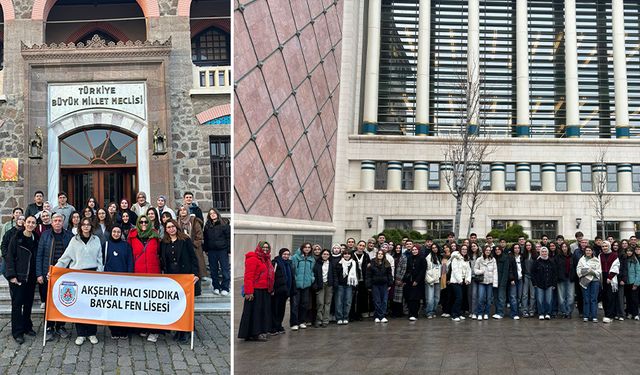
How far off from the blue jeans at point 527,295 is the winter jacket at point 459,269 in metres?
1.21

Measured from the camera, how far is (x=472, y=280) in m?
11.0

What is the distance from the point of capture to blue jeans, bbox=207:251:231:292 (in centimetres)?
983

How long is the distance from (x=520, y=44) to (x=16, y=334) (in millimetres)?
30427

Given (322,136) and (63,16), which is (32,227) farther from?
(322,136)

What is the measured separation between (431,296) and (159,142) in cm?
869

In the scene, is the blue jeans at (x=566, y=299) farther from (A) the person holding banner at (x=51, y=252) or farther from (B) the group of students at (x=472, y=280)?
(A) the person holding banner at (x=51, y=252)

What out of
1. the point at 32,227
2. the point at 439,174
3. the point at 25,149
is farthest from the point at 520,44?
the point at 32,227

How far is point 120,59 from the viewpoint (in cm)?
1666

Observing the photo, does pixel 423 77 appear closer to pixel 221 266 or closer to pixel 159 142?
pixel 159 142

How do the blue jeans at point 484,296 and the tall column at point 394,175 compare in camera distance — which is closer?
the blue jeans at point 484,296

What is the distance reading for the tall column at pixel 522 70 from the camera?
106 feet

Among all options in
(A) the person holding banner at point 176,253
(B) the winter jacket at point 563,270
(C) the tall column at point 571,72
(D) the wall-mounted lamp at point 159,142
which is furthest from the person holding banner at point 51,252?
(C) the tall column at point 571,72

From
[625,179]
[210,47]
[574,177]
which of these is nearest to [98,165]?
[210,47]

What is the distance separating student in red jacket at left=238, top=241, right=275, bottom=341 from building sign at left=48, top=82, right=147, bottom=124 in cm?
928
